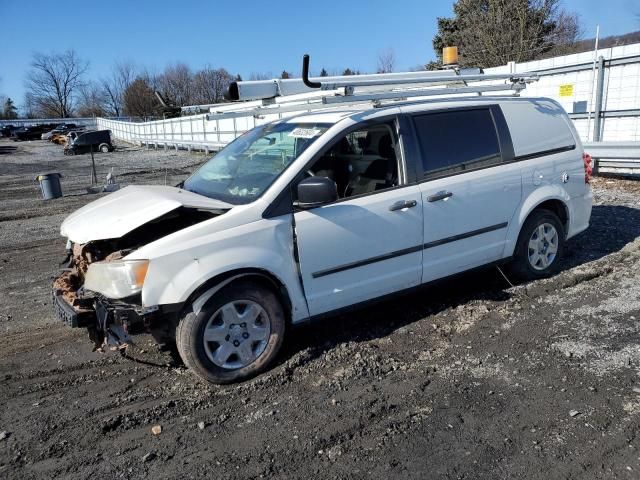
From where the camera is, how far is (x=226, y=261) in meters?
3.53

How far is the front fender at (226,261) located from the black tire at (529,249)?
8.37 feet

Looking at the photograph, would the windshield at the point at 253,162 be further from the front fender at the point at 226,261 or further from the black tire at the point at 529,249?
the black tire at the point at 529,249

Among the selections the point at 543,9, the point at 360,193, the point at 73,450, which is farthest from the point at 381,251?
the point at 543,9

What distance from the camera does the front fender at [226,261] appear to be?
3.40 meters

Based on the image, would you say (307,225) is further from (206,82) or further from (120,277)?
(206,82)

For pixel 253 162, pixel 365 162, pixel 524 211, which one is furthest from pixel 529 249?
pixel 253 162

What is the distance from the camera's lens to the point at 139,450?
9.95 feet

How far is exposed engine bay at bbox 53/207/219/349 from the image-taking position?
3443 millimetres

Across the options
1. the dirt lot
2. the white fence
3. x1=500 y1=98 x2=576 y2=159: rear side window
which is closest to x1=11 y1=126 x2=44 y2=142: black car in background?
the white fence

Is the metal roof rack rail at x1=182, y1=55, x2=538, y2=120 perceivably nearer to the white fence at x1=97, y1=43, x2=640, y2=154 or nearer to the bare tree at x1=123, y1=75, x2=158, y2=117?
the white fence at x1=97, y1=43, x2=640, y2=154

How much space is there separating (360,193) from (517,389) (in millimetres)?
1860

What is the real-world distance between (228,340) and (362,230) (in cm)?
131

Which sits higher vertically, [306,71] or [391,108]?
[306,71]

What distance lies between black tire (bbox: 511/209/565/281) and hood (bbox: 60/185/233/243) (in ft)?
10.1
